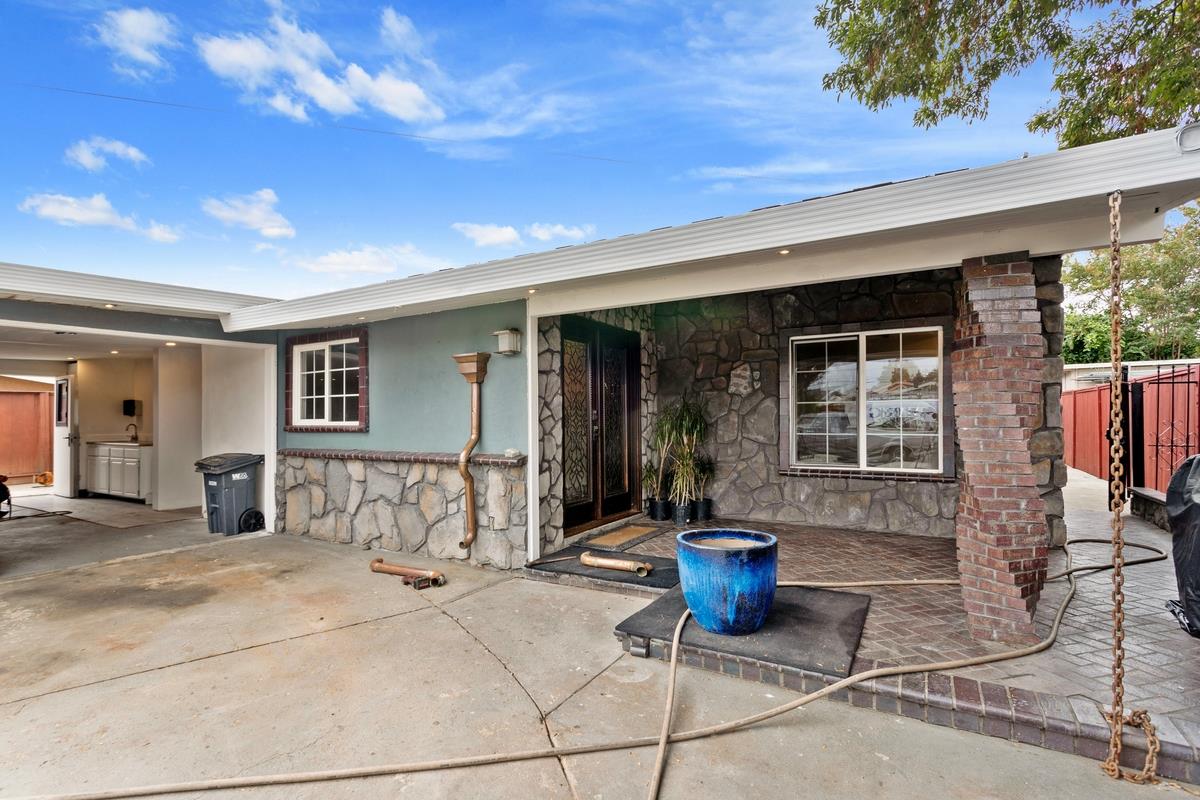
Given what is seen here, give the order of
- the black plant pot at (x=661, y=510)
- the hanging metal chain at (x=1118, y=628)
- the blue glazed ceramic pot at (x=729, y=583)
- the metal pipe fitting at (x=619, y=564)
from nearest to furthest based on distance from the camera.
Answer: the hanging metal chain at (x=1118, y=628) → the blue glazed ceramic pot at (x=729, y=583) → the metal pipe fitting at (x=619, y=564) → the black plant pot at (x=661, y=510)

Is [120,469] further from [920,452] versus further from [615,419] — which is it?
[920,452]

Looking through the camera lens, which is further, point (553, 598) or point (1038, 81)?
point (1038, 81)

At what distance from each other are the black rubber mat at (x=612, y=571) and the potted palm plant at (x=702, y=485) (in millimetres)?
1562

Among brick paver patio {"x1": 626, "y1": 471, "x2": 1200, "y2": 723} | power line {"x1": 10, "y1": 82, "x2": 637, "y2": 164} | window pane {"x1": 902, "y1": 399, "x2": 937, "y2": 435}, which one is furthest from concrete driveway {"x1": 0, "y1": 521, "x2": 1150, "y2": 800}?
power line {"x1": 10, "y1": 82, "x2": 637, "y2": 164}

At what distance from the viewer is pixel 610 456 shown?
6230 mm

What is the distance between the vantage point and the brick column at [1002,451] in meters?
2.92

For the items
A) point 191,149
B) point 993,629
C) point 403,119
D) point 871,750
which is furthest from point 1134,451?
point 191,149

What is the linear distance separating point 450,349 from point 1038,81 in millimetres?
7051

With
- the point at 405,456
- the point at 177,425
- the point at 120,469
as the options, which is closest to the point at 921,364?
the point at 405,456

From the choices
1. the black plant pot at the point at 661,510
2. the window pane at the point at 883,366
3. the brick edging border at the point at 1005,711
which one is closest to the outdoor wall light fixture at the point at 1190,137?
the brick edging border at the point at 1005,711

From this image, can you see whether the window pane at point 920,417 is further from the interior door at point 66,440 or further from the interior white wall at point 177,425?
the interior door at point 66,440

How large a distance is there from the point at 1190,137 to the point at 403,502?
594 centimetres

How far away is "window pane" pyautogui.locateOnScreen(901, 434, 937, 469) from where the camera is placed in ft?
18.0

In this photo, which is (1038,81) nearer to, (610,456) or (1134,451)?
(1134,451)
